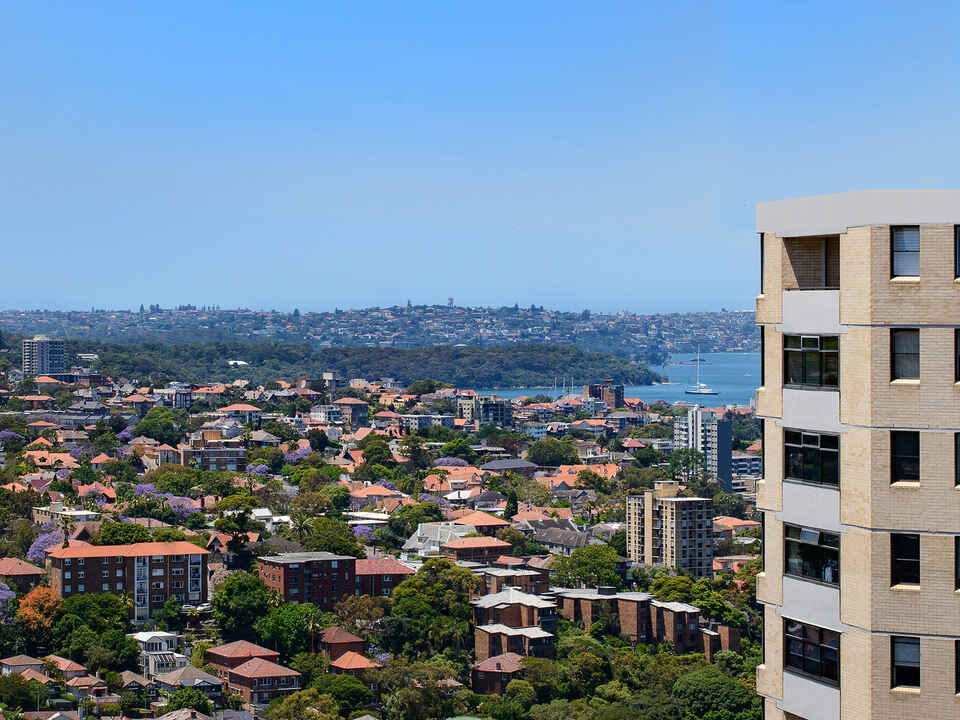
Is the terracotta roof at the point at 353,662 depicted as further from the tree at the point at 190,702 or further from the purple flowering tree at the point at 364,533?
the purple flowering tree at the point at 364,533

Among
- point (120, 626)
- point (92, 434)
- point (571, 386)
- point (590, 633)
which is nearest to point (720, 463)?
point (92, 434)

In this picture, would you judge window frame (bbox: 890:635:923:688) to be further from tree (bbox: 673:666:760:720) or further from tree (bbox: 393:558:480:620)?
tree (bbox: 393:558:480:620)

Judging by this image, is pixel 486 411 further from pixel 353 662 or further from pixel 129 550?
pixel 353 662

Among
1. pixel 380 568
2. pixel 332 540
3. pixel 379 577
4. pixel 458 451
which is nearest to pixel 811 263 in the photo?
pixel 379 577

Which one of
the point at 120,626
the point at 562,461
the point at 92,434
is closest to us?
the point at 120,626

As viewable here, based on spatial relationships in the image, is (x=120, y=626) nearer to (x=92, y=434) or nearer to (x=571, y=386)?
(x=92, y=434)

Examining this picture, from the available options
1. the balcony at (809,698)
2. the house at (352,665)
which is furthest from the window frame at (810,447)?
the house at (352,665)
